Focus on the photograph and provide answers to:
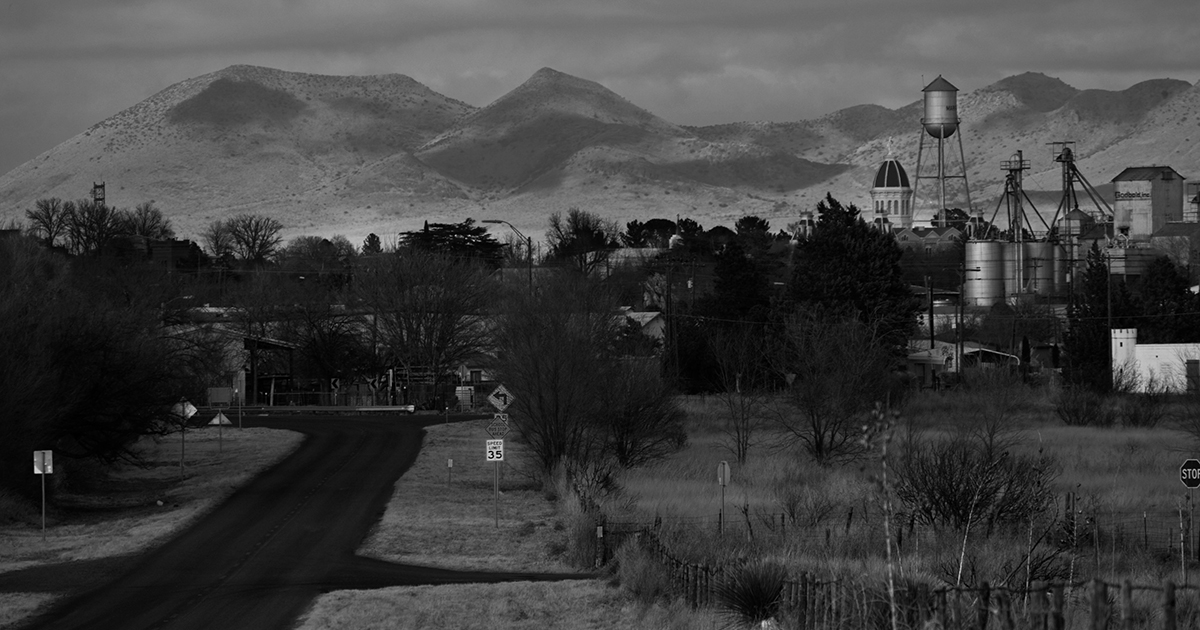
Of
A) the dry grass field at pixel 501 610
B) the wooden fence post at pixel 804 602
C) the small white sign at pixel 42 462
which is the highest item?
the small white sign at pixel 42 462

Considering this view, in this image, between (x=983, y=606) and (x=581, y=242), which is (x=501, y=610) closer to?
(x=983, y=606)

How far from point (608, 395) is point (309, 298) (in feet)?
174

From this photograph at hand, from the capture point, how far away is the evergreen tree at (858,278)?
8019 centimetres

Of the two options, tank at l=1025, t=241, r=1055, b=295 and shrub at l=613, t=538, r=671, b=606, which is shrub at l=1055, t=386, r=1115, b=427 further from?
tank at l=1025, t=241, r=1055, b=295

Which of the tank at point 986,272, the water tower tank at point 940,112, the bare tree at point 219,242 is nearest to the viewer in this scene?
the tank at point 986,272

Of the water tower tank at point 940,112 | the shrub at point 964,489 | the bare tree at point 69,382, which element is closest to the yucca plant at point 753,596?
the shrub at point 964,489

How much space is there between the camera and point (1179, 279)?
300 feet

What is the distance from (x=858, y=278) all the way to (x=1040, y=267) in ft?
174

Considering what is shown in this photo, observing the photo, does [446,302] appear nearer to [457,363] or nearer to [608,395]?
[457,363]

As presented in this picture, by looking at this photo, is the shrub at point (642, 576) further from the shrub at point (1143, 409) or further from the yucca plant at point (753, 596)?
the shrub at point (1143, 409)

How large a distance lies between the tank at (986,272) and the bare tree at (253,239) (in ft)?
227

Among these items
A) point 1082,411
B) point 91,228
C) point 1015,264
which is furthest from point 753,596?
point 91,228

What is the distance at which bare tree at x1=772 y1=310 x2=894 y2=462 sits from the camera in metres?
54.9

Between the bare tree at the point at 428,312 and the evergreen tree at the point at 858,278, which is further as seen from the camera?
the bare tree at the point at 428,312
